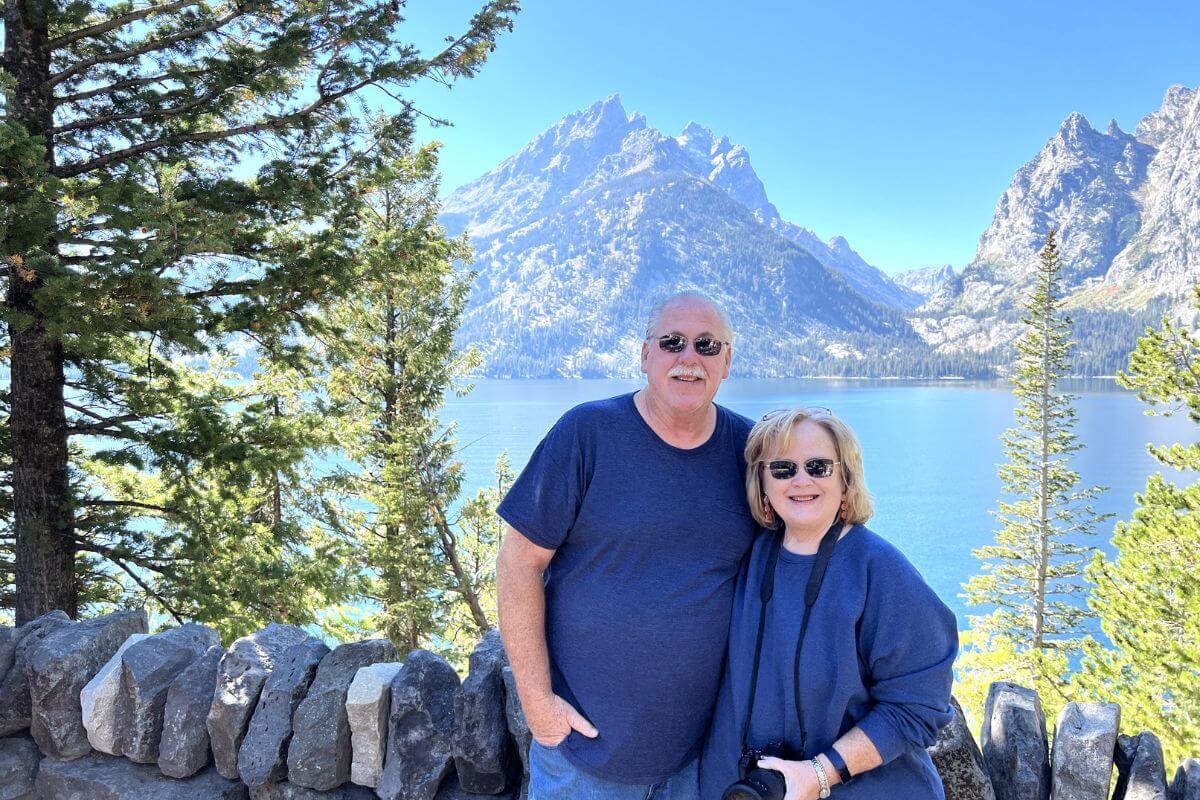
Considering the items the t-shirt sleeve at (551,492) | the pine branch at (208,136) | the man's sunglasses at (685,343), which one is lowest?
the t-shirt sleeve at (551,492)

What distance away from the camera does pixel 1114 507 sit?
52.8 meters

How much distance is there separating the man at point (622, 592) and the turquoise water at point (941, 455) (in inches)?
1297

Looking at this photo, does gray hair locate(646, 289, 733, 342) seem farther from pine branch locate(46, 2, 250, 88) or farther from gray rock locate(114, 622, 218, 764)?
pine branch locate(46, 2, 250, 88)

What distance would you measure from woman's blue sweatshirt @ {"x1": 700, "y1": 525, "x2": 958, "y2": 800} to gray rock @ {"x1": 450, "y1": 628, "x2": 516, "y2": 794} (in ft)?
2.61

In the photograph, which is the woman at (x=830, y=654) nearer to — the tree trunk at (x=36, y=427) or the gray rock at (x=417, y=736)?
the gray rock at (x=417, y=736)

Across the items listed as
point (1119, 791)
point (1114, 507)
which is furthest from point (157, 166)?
point (1114, 507)

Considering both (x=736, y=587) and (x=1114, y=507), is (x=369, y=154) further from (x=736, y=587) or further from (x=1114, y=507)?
(x=1114, y=507)

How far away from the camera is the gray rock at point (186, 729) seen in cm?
254

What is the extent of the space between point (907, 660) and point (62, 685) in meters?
2.86

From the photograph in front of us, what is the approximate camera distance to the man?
198 centimetres

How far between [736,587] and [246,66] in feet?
19.0

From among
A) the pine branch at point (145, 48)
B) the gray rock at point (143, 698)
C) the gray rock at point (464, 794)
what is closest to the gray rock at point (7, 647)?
the gray rock at point (143, 698)

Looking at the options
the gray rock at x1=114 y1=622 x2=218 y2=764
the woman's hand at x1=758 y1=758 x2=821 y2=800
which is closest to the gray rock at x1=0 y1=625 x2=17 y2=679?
the gray rock at x1=114 y1=622 x2=218 y2=764

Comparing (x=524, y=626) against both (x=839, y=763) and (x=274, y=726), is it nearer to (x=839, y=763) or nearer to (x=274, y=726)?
(x=839, y=763)
